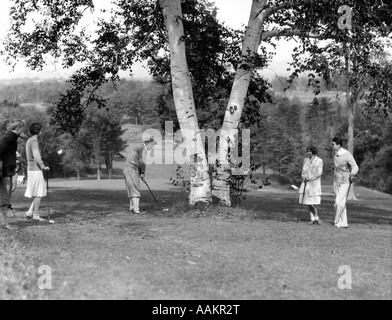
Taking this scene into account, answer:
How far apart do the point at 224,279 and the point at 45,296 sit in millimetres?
2469

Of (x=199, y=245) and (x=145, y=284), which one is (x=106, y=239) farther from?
(x=145, y=284)

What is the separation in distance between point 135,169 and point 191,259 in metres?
7.73

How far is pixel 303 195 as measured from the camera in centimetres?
1553

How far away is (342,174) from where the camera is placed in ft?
48.5

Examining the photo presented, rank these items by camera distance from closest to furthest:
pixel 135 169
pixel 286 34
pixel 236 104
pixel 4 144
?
1. pixel 4 144
2. pixel 135 169
3. pixel 236 104
4. pixel 286 34

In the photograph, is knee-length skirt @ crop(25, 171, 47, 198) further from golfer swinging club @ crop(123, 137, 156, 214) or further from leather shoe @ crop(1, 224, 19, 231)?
golfer swinging club @ crop(123, 137, 156, 214)

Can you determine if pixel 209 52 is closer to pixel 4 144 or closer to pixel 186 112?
pixel 186 112

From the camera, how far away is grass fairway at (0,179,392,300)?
6.77 meters

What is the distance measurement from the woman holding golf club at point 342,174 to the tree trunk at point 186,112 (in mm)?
3873

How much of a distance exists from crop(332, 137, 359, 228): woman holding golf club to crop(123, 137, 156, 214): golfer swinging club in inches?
215

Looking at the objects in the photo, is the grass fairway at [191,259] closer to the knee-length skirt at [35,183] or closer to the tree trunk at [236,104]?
the knee-length skirt at [35,183]

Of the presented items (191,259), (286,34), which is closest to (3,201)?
(191,259)

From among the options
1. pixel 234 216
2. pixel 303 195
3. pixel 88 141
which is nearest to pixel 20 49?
pixel 234 216

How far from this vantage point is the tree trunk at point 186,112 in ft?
52.7
